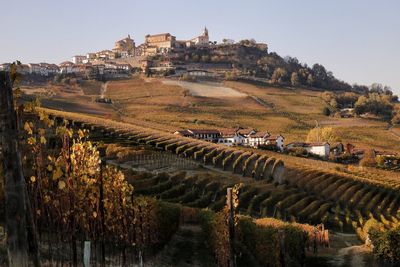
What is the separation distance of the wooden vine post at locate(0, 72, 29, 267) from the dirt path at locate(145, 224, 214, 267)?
716 inches

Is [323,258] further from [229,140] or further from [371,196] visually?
[229,140]

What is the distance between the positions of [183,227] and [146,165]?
2151 centimetres

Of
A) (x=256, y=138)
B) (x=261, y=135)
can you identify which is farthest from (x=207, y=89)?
(x=261, y=135)

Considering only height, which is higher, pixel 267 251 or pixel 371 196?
pixel 267 251

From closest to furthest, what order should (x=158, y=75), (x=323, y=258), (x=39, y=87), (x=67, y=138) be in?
(x=67, y=138), (x=323, y=258), (x=39, y=87), (x=158, y=75)

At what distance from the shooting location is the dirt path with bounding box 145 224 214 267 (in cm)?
2725

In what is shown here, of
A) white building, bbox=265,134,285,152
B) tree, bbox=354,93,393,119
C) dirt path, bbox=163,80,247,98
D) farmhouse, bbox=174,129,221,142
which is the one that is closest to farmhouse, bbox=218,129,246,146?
farmhouse, bbox=174,129,221,142

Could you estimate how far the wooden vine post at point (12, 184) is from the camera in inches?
280

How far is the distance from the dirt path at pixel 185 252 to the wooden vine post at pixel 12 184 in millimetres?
18194

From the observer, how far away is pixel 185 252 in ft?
99.3

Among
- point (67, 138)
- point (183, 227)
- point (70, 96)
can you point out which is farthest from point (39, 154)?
point (70, 96)

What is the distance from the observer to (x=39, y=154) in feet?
44.9

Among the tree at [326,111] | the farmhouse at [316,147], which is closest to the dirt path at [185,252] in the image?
the farmhouse at [316,147]

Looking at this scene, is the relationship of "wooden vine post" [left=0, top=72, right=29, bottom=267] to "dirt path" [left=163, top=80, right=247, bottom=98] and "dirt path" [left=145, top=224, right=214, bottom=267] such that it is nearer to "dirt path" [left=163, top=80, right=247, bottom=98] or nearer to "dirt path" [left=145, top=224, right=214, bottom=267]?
"dirt path" [left=145, top=224, right=214, bottom=267]
